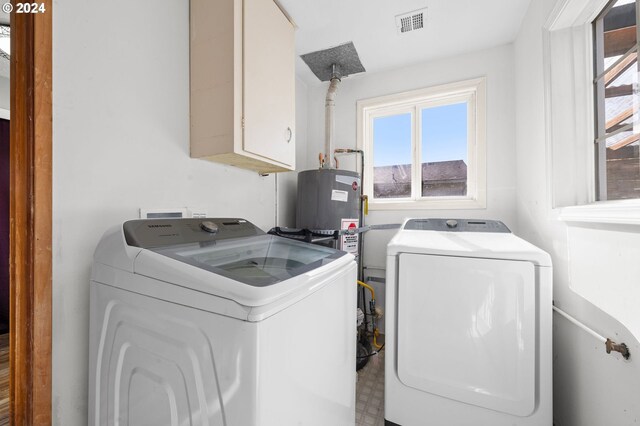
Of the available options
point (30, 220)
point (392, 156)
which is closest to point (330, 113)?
point (392, 156)

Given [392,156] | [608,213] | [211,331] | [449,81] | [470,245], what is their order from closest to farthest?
[211,331] < [608,213] < [470,245] < [449,81] < [392,156]

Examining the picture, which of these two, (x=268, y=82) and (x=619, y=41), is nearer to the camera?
A: (x=619, y=41)

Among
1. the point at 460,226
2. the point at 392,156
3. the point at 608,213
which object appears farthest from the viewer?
the point at 392,156

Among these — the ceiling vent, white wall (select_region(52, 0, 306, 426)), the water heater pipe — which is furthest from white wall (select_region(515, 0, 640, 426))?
white wall (select_region(52, 0, 306, 426))

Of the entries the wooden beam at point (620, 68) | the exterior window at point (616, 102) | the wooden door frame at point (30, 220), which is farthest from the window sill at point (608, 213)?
the wooden door frame at point (30, 220)

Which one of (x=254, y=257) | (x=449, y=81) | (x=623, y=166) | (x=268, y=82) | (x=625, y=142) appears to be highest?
(x=449, y=81)

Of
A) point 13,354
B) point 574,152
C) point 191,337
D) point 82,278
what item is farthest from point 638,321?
point 13,354

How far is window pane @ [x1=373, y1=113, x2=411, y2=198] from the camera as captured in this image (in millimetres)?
2535

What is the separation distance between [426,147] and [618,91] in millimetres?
1321

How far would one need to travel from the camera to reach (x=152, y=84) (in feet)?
3.96

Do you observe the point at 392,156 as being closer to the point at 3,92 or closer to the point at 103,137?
the point at 103,137

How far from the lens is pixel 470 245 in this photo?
136 centimetres

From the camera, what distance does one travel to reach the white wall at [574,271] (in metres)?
0.93

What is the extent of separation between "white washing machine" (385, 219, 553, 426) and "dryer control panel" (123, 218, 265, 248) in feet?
2.72
